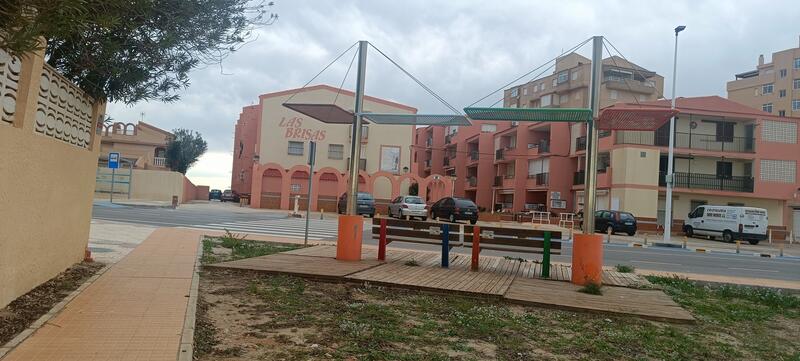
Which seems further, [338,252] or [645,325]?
[338,252]

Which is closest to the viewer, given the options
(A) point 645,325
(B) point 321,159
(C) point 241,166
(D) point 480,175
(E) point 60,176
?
(A) point 645,325

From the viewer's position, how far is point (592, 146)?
8.78 m

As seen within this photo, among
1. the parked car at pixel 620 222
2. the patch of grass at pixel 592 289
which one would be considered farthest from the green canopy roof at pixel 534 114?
the parked car at pixel 620 222

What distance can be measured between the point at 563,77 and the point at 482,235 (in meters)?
51.3

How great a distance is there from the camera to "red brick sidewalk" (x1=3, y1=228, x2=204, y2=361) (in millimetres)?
4383

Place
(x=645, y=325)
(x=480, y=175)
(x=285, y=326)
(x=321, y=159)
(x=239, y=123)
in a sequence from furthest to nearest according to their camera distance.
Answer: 1. (x=239, y=123)
2. (x=480, y=175)
3. (x=321, y=159)
4. (x=645, y=325)
5. (x=285, y=326)

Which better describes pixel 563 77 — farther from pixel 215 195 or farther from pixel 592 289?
pixel 592 289

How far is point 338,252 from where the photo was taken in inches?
403

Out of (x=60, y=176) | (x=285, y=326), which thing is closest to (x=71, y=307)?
(x=60, y=176)

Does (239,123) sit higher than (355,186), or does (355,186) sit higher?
(239,123)

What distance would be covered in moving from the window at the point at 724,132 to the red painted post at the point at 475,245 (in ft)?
113

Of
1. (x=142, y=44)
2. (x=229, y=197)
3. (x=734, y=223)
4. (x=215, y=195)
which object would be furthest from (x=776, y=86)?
(x=142, y=44)

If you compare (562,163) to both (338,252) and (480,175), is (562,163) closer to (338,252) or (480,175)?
(480,175)

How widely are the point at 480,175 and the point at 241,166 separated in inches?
1003
